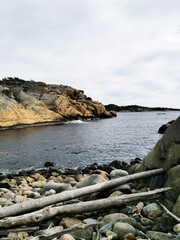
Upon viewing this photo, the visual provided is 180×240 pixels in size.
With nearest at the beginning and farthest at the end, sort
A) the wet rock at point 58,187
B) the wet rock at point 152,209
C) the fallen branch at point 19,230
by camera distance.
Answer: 1. the fallen branch at point 19,230
2. the wet rock at point 152,209
3. the wet rock at point 58,187

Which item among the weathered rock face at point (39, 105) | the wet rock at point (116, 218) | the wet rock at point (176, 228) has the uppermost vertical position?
the weathered rock face at point (39, 105)

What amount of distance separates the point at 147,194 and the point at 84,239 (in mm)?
2065

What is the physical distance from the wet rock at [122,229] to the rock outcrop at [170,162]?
1.15 m

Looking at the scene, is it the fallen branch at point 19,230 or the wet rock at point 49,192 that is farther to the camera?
the wet rock at point 49,192

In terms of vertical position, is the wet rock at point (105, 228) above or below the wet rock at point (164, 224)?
below

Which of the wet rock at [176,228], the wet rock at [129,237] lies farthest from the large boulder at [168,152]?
the wet rock at [129,237]

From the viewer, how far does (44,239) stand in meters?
3.51

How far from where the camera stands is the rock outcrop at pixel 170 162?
452 cm

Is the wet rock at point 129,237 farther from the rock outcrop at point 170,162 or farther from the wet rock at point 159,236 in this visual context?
the rock outcrop at point 170,162

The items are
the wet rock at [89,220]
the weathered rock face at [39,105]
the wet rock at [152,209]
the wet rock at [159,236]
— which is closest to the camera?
the wet rock at [159,236]

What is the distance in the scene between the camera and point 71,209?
444 cm

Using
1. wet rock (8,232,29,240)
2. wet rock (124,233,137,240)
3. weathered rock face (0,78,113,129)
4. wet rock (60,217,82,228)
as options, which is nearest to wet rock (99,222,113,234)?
wet rock (124,233,137,240)

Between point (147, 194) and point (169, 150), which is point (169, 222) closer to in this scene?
point (147, 194)

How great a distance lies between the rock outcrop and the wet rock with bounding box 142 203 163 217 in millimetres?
261
